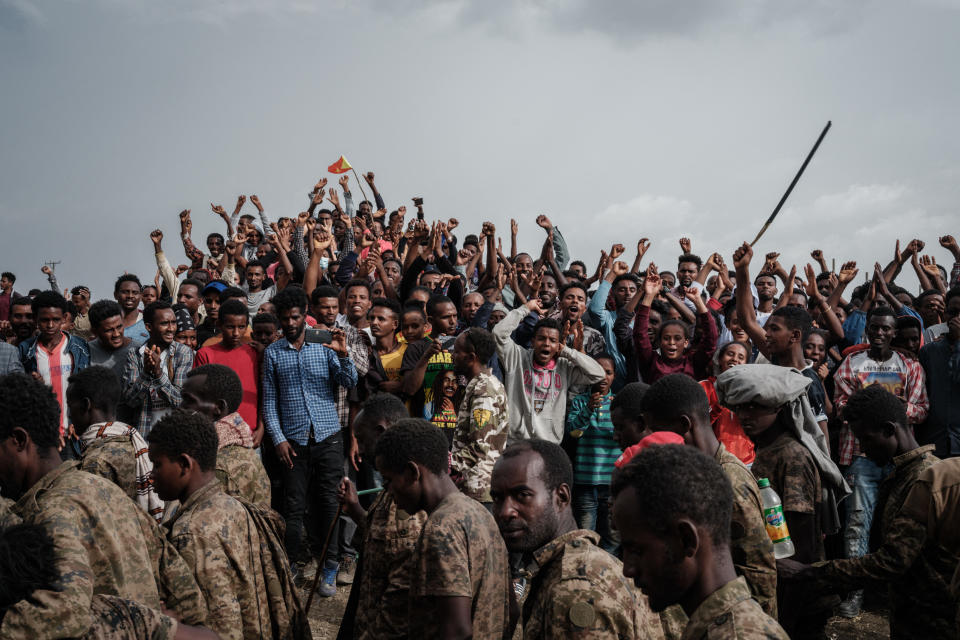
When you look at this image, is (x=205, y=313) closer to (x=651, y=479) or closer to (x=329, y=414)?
(x=329, y=414)

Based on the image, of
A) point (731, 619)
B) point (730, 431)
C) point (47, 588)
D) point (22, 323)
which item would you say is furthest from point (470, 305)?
point (731, 619)

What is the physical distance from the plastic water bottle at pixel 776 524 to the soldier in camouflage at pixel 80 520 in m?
2.72

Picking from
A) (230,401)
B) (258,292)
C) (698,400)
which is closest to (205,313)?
(258,292)

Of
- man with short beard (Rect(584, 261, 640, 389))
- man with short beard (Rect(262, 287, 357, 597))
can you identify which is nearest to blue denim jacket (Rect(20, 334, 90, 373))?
man with short beard (Rect(262, 287, 357, 597))

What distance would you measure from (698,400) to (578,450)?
346cm

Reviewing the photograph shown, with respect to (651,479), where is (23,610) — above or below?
below

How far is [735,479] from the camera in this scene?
3.58m

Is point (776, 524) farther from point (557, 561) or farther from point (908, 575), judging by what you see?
point (557, 561)

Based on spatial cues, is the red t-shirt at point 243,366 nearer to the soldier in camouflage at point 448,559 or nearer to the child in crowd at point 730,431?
the soldier in camouflage at point 448,559

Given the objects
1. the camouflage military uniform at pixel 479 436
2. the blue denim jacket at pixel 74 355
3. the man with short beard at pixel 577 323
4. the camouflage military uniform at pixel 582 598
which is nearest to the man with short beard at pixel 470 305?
the man with short beard at pixel 577 323

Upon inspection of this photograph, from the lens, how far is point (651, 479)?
227 centimetres

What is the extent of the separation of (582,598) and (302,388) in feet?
16.1

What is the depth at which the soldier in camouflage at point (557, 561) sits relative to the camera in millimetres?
2588

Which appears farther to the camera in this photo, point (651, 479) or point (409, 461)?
point (409, 461)
